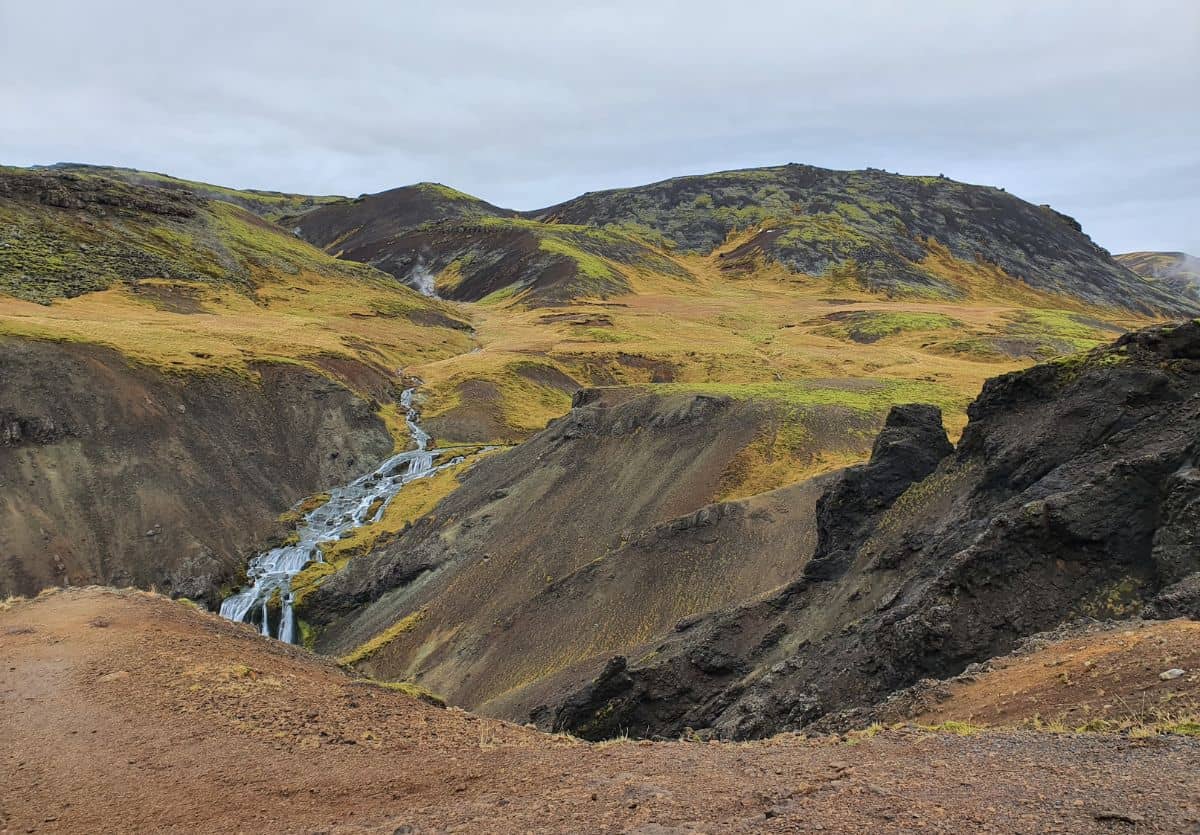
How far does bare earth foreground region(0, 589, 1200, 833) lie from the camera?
7047mm

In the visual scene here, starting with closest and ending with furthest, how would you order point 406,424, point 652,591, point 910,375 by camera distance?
1. point 652,591
2. point 910,375
3. point 406,424

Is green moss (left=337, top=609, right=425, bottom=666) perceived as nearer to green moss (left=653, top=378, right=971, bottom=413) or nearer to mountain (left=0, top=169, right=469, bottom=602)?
mountain (left=0, top=169, right=469, bottom=602)

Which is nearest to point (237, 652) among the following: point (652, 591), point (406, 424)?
point (652, 591)

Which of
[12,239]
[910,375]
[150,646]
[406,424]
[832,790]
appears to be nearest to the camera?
[832,790]

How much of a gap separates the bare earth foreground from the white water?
23678 mm

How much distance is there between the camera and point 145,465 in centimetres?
4600

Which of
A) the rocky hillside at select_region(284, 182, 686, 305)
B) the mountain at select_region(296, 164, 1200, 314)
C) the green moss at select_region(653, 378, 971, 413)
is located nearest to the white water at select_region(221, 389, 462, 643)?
the green moss at select_region(653, 378, 971, 413)

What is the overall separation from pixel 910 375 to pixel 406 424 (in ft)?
138

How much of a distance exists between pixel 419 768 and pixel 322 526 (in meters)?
41.5

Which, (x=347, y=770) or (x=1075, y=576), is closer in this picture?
(x=347, y=770)

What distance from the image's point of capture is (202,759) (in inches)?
422

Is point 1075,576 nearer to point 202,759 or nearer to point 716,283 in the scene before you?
point 202,759

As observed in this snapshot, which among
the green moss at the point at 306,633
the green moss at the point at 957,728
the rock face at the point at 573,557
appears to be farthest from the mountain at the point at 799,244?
the green moss at the point at 957,728

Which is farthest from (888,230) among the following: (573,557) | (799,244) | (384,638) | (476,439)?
(384,638)
